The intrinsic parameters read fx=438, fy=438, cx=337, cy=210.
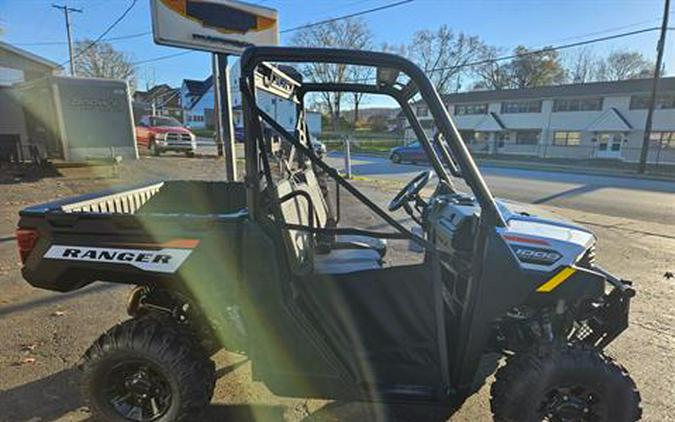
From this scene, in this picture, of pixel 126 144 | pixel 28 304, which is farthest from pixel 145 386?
pixel 126 144

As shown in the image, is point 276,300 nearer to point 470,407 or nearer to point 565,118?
point 470,407

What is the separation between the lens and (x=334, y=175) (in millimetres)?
2260

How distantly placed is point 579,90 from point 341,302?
38716 mm

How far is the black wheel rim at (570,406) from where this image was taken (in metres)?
2.21

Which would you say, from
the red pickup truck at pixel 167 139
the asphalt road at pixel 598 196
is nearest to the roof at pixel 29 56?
the red pickup truck at pixel 167 139

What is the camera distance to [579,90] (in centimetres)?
3459

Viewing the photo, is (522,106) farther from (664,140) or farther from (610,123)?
(664,140)

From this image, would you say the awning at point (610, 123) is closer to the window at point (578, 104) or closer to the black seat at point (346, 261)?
the window at point (578, 104)

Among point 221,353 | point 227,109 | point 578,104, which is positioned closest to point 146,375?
point 221,353

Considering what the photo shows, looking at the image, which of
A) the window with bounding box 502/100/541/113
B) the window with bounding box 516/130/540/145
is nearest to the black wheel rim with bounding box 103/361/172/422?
the window with bounding box 516/130/540/145

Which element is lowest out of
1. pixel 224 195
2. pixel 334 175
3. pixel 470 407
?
pixel 470 407

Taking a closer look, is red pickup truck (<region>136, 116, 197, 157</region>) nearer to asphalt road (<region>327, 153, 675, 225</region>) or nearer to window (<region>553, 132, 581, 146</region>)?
asphalt road (<region>327, 153, 675, 225</region>)

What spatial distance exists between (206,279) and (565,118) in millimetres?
38929

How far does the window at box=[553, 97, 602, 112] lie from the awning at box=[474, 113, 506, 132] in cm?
468
